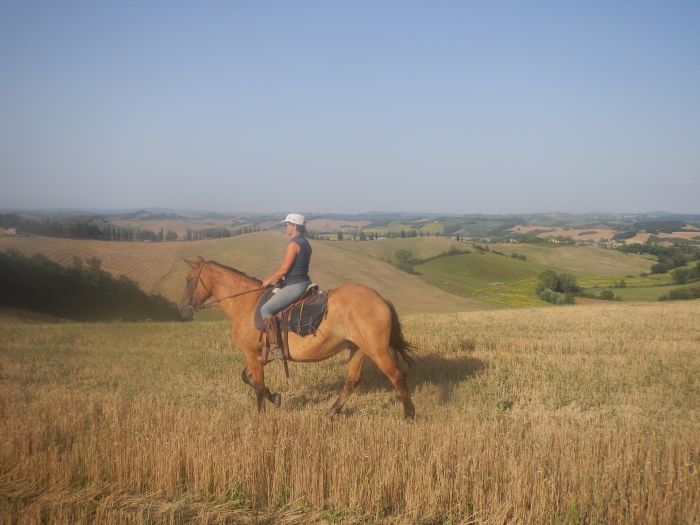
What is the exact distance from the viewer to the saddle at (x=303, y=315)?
304 inches

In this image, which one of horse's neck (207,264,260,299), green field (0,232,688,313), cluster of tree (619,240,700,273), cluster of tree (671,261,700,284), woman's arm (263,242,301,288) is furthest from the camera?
cluster of tree (619,240,700,273)

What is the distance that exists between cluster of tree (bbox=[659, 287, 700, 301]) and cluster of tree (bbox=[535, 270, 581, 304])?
10.6 m

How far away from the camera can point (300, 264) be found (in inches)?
309

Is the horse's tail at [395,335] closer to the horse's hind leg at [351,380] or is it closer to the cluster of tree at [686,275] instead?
the horse's hind leg at [351,380]

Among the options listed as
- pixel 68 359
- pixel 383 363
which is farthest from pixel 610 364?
pixel 68 359

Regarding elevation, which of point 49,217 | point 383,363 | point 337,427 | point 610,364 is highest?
point 49,217

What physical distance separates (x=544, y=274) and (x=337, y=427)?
7480 centimetres

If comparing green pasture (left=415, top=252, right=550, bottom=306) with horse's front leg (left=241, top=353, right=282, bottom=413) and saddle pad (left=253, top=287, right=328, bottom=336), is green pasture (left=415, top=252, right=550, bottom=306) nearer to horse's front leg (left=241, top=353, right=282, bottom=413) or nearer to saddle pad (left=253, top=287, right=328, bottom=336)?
horse's front leg (left=241, top=353, right=282, bottom=413)

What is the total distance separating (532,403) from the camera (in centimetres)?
843

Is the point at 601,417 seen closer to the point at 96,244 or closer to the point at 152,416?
the point at 152,416

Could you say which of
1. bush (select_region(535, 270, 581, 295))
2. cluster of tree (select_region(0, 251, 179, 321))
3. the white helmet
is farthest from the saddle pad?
bush (select_region(535, 270, 581, 295))

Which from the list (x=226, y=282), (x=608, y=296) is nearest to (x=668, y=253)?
(x=608, y=296)

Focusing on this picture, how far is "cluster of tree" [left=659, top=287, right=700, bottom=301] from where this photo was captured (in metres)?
51.9

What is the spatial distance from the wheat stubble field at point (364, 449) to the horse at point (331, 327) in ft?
2.31
